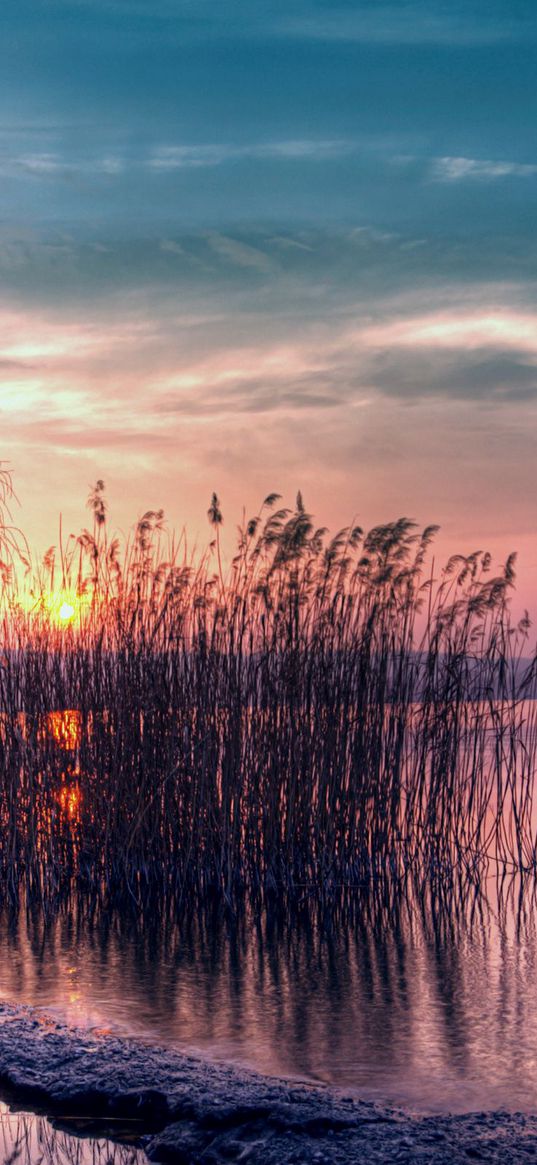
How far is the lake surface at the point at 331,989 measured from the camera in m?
3.45

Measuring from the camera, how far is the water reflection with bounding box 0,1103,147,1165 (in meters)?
2.78

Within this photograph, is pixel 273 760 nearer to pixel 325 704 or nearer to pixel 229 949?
pixel 325 704

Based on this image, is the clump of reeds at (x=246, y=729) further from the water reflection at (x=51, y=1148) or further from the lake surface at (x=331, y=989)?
the water reflection at (x=51, y=1148)

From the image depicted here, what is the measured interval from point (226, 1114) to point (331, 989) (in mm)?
1519

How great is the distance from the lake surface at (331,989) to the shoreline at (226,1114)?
0.98 feet

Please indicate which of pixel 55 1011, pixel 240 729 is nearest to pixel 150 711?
pixel 240 729

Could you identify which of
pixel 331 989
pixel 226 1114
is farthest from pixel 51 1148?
pixel 331 989

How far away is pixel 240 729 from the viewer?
17.9 ft

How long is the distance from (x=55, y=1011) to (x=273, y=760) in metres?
1.72

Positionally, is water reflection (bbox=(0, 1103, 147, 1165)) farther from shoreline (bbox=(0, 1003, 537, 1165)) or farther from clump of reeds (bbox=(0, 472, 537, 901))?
clump of reeds (bbox=(0, 472, 537, 901))

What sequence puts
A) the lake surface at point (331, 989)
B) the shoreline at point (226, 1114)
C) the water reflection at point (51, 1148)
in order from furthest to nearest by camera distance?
the lake surface at point (331, 989)
the water reflection at point (51, 1148)
the shoreline at point (226, 1114)

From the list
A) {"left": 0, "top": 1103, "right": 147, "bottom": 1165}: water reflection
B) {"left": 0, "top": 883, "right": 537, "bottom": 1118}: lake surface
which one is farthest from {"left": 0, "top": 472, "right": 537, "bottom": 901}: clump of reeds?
{"left": 0, "top": 1103, "right": 147, "bottom": 1165}: water reflection

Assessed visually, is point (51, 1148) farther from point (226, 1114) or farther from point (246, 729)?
point (246, 729)

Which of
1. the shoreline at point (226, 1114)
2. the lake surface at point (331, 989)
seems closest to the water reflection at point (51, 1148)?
the shoreline at point (226, 1114)
